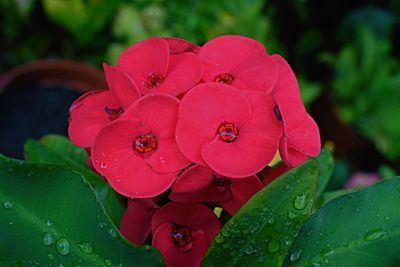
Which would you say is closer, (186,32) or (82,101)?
(82,101)

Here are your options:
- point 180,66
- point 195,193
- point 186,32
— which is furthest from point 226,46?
point 186,32

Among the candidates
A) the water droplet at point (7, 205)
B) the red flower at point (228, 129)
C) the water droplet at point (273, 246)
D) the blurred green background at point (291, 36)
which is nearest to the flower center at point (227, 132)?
the red flower at point (228, 129)

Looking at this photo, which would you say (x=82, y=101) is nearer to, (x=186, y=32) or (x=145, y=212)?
(x=145, y=212)

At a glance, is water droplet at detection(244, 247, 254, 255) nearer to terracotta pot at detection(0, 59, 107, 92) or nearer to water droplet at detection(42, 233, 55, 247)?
water droplet at detection(42, 233, 55, 247)

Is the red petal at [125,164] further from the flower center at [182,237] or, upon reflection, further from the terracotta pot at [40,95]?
the terracotta pot at [40,95]

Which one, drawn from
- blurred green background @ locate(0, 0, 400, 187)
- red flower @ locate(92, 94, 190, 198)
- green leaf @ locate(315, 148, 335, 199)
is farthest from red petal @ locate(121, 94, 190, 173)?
blurred green background @ locate(0, 0, 400, 187)

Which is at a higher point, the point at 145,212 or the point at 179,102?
the point at 179,102
